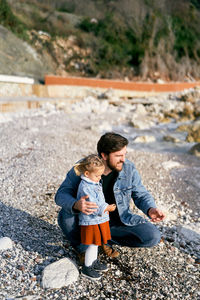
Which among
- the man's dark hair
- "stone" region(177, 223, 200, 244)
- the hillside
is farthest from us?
the hillside

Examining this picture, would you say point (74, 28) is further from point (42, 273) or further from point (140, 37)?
point (42, 273)

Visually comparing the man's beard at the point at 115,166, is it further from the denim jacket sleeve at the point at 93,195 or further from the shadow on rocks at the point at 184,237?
the shadow on rocks at the point at 184,237

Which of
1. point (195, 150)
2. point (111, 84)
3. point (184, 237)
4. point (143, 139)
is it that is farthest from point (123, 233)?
point (111, 84)

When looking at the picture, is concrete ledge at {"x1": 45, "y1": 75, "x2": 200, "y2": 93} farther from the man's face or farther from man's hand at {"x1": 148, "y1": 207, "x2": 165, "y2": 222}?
man's hand at {"x1": 148, "y1": 207, "x2": 165, "y2": 222}

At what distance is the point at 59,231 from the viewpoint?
3.27 metres

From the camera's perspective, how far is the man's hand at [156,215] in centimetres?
263

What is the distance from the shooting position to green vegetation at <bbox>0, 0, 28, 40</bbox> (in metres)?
19.5

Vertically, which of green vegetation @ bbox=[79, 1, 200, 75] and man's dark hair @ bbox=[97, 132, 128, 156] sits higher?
man's dark hair @ bbox=[97, 132, 128, 156]

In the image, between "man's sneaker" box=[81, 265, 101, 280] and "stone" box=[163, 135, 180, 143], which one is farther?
"stone" box=[163, 135, 180, 143]

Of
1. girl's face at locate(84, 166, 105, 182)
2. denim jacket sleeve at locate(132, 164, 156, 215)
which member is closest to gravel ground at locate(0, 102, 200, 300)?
denim jacket sleeve at locate(132, 164, 156, 215)

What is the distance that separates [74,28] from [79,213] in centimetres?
2296

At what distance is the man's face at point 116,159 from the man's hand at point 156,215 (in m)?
0.44

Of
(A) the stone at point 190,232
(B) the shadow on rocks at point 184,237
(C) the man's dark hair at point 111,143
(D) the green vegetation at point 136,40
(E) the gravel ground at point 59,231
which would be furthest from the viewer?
(D) the green vegetation at point 136,40

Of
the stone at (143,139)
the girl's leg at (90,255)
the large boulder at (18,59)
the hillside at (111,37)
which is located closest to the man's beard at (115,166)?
the girl's leg at (90,255)
